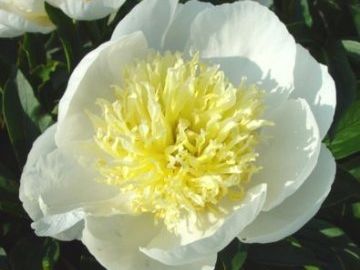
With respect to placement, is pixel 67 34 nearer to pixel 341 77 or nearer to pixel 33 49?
pixel 33 49

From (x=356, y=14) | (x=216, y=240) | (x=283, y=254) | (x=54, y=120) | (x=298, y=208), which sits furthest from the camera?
(x=356, y=14)

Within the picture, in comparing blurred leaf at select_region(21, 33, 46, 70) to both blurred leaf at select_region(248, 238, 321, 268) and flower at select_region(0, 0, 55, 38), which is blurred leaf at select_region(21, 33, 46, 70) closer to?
flower at select_region(0, 0, 55, 38)

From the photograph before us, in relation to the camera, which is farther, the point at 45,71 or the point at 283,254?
the point at 45,71

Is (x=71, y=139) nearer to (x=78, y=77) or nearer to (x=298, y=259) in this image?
(x=78, y=77)

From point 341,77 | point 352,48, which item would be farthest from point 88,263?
point 352,48

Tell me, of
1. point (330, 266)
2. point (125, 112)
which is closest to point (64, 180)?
point (125, 112)

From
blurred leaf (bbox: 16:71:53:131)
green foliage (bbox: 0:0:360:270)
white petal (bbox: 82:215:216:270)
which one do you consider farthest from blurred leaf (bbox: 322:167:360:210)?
blurred leaf (bbox: 16:71:53:131)
